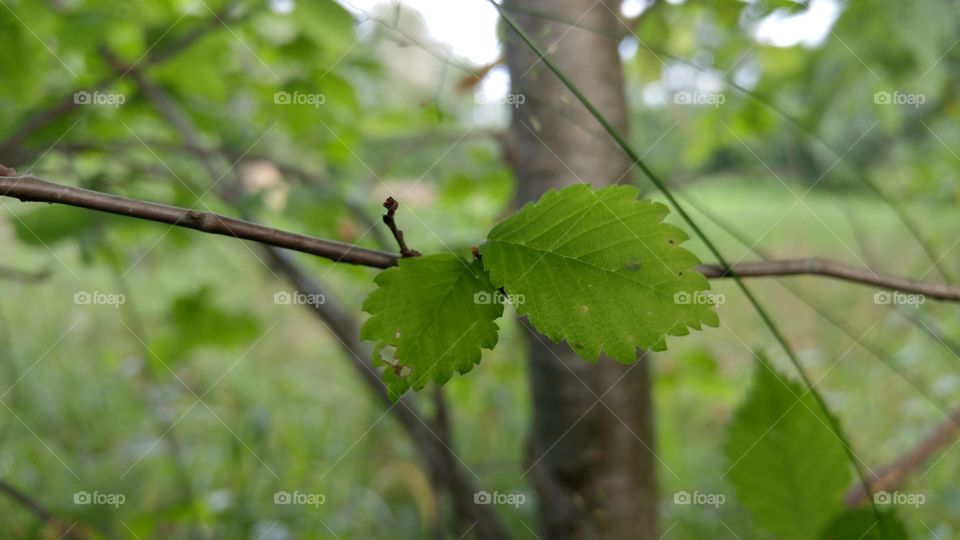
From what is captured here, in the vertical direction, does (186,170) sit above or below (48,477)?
above

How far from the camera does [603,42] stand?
1.71 feet

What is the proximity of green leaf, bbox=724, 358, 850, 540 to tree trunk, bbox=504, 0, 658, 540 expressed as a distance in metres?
0.14

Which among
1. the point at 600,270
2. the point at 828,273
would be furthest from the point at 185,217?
the point at 828,273

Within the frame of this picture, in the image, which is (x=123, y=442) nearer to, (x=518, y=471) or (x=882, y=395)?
(x=518, y=471)

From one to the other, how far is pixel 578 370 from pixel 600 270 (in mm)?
244

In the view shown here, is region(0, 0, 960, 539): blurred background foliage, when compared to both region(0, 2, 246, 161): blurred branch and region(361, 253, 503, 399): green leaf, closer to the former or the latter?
region(0, 2, 246, 161): blurred branch

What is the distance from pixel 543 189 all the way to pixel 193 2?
0.50 meters

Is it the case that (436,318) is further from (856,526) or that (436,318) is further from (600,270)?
(856,526)

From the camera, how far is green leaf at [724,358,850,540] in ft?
1.28

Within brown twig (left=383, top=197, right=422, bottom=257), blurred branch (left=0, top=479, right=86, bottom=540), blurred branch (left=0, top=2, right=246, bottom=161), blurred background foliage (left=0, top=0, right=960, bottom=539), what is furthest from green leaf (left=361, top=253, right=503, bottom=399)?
blurred branch (left=0, top=2, right=246, bottom=161)

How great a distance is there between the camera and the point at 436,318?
0.29m

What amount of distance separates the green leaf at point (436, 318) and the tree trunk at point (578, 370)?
8.5 inches

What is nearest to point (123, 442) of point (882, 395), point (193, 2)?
point (193, 2)

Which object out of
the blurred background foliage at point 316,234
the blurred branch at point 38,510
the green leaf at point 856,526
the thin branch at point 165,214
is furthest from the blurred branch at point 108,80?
the green leaf at point 856,526
